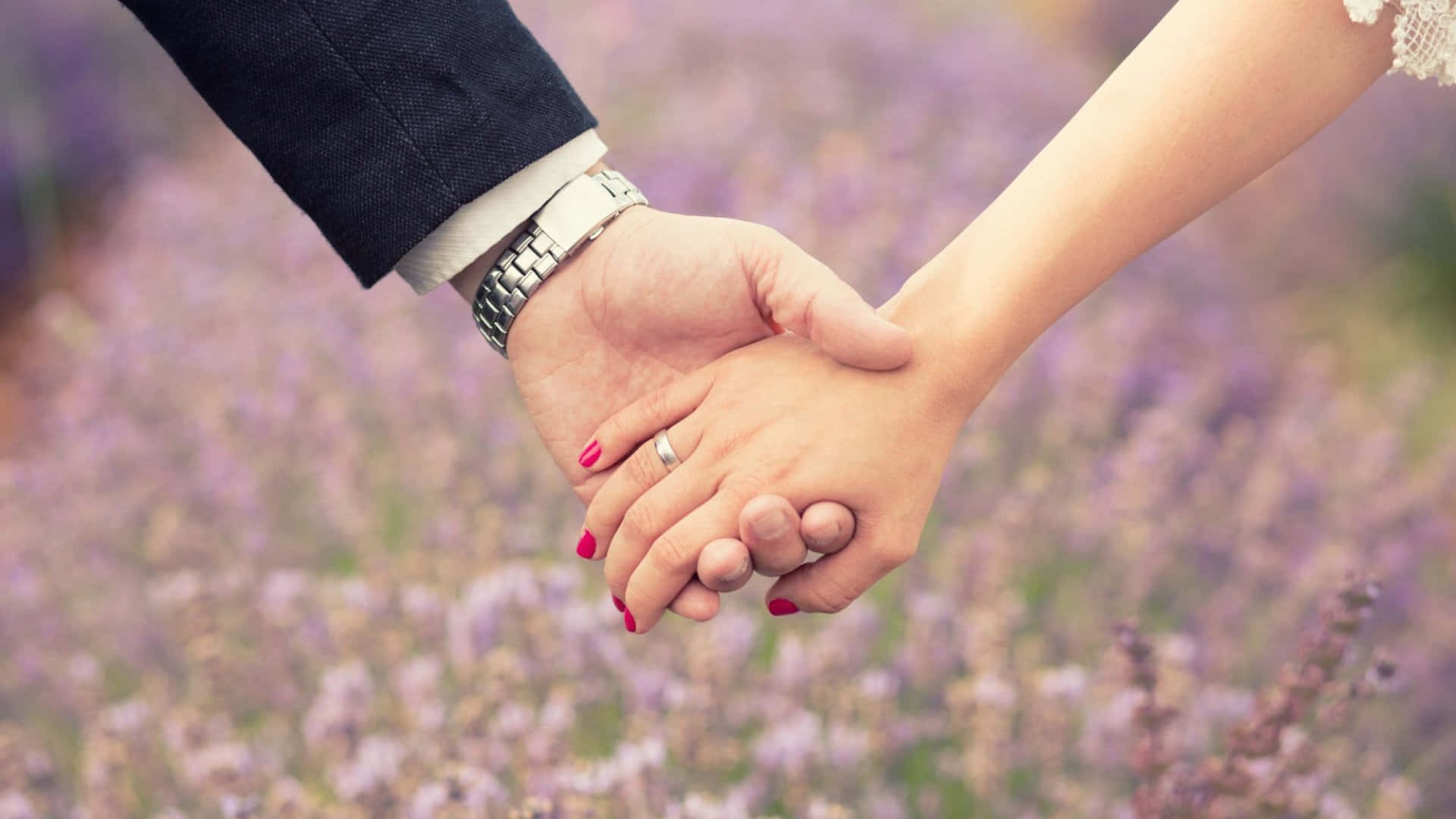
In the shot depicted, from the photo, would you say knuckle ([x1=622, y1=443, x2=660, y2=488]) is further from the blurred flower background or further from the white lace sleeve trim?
the white lace sleeve trim

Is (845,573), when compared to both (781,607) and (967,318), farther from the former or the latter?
(967,318)

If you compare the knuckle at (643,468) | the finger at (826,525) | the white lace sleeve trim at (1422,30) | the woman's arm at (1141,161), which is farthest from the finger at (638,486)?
the white lace sleeve trim at (1422,30)

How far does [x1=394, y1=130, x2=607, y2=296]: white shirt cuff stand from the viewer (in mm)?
1146

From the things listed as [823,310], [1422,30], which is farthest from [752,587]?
[1422,30]

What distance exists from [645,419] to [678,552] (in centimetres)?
17

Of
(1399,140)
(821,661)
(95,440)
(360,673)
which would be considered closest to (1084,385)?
(821,661)

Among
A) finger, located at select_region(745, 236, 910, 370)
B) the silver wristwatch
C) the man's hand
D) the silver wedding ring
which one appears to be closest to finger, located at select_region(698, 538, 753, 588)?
the man's hand

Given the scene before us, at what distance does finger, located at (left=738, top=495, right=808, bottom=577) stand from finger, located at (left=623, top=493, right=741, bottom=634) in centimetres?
3

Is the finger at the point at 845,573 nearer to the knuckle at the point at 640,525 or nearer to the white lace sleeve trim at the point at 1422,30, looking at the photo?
the knuckle at the point at 640,525

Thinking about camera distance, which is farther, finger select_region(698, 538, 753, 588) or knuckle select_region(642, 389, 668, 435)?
knuckle select_region(642, 389, 668, 435)

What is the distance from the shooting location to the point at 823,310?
3.47ft

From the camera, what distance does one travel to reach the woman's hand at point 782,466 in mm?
1092

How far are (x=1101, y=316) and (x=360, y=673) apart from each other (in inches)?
58.6

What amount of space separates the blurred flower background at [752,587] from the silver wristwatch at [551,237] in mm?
374
